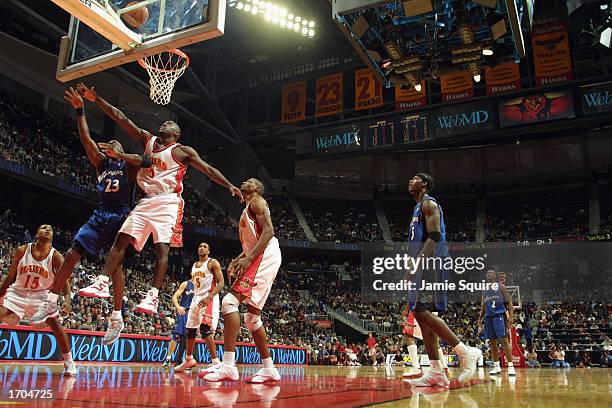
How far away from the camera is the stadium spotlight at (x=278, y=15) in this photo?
18219mm

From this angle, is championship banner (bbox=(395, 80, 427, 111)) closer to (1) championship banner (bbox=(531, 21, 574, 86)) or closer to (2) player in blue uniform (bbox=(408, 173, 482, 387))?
(1) championship banner (bbox=(531, 21, 574, 86))

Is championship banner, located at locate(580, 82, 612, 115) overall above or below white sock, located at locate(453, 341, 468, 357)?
above

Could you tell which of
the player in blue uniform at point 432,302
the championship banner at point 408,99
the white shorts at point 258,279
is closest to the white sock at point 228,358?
the white shorts at point 258,279

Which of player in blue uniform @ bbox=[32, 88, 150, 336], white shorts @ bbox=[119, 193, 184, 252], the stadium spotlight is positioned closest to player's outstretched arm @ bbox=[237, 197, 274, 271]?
white shorts @ bbox=[119, 193, 184, 252]

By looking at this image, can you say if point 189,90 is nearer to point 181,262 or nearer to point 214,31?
point 181,262

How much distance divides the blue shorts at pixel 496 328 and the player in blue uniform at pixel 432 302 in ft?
13.9

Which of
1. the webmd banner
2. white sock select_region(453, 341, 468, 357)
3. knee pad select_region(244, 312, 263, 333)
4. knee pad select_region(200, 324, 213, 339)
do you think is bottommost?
the webmd banner

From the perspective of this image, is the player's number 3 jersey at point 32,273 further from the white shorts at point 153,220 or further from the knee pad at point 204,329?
the knee pad at point 204,329

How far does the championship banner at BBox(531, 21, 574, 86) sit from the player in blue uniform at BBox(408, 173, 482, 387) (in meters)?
16.2

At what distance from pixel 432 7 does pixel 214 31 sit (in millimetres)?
5303

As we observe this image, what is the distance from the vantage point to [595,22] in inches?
651

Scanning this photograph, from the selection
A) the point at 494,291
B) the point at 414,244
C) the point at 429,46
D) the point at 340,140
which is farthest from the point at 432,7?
the point at 340,140

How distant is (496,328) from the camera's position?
845 cm

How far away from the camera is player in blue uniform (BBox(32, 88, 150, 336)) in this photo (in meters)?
4.59
